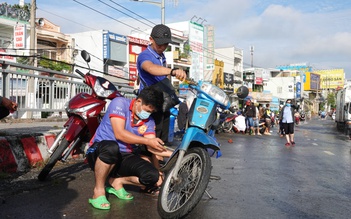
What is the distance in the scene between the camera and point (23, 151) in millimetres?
5012

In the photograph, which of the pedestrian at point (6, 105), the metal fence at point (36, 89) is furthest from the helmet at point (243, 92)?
the metal fence at point (36, 89)

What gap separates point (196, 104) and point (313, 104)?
313ft

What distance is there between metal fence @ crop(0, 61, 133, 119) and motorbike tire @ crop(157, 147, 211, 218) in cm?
387

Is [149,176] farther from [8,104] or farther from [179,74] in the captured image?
[8,104]

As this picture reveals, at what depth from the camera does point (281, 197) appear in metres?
4.11

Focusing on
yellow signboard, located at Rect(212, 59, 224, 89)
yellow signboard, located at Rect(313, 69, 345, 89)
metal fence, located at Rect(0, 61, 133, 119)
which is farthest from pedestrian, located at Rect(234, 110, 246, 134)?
yellow signboard, located at Rect(313, 69, 345, 89)

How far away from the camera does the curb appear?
4688 mm

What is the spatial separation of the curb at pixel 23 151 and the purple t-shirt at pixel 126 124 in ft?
5.54

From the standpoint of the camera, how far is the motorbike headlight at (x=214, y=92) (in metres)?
→ 3.46

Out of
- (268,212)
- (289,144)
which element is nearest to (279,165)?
(268,212)

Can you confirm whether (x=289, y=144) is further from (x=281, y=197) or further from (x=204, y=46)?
(x=204, y=46)

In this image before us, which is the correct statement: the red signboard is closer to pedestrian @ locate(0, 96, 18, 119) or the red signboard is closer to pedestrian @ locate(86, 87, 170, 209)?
pedestrian @ locate(0, 96, 18, 119)

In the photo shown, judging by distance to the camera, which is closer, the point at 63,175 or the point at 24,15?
the point at 63,175

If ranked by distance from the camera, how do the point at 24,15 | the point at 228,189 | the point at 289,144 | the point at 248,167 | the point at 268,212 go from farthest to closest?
1. the point at 24,15
2. the point at 289,144
3. the point at 248,167
4. the point at 228,189
5. the point at 268,212
